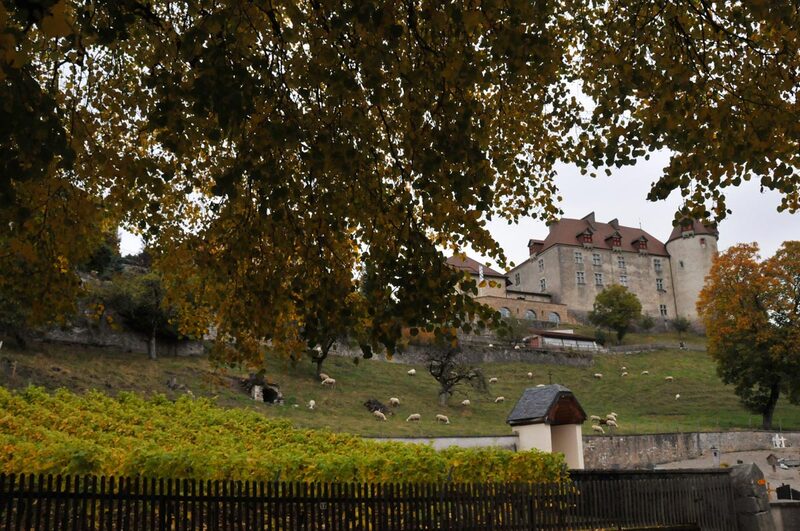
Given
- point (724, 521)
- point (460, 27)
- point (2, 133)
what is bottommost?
point (724, 521)

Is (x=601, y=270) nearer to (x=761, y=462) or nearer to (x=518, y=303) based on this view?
(x=518, y=303)

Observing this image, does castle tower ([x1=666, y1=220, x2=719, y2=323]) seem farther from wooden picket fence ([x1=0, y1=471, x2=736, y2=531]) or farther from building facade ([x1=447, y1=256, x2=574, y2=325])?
wooden picket fence ([x1=0, y1=471, x2=736, y2=531])

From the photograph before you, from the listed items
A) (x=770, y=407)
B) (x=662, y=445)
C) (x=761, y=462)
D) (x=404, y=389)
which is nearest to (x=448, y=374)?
(x=404, y=389)

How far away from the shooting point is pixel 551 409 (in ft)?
58.8

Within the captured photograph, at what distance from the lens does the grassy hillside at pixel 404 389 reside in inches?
1313

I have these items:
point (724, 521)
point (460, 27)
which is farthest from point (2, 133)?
point (724, 521)

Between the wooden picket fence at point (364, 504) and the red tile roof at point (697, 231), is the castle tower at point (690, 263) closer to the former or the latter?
the red tile roof at point (697, 231)

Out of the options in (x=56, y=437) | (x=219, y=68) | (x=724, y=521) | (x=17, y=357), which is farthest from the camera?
(x=17, y=357)

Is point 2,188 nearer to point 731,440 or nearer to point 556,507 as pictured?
point 556,507

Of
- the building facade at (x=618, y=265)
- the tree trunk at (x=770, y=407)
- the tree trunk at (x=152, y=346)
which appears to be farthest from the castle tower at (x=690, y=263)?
the tree trunk at (x=152, y=346)

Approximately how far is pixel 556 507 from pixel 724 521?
487 centimetres

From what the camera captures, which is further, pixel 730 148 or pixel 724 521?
pixel 724 521

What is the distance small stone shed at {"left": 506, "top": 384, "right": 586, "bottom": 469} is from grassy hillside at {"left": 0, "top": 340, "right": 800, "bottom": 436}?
40.4ft

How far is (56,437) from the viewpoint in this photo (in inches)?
541
